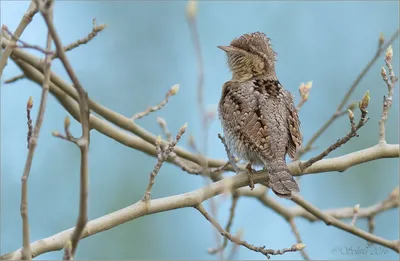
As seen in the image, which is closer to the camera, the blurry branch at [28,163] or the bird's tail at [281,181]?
the blurry branch at [28,163]

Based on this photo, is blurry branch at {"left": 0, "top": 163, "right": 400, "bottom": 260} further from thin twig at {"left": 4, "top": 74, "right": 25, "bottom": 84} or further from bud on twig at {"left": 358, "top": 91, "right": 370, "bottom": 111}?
thin twig at {"left": 4, "top": 74, "right": 25, "bottom": 84}

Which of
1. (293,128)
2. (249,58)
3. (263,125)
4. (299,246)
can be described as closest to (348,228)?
(293,128)

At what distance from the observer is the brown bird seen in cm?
345

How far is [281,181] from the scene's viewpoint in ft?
10.7

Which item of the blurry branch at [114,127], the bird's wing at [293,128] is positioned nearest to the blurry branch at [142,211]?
the bird's wing at [293,128]

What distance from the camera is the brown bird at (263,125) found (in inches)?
136

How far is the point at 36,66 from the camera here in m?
3.79

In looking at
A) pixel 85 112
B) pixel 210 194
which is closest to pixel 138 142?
pixel 210 194

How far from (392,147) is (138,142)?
1465 millimetres

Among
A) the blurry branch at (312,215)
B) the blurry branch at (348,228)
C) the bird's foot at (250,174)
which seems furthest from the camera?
the blurry branch at (312,215)

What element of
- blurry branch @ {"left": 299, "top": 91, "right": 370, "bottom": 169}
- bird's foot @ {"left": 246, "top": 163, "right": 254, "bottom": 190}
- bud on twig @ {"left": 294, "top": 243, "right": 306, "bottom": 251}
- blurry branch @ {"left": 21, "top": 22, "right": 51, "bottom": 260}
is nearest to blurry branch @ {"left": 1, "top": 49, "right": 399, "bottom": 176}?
bird's foot @ {"left": 246, "top": 163, "right": 254, "bottom": 190}

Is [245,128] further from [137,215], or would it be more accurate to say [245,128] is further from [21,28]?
[21,28]

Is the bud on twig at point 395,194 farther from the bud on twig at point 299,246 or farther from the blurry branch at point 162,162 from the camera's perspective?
→ the bud on twig at point 299,246

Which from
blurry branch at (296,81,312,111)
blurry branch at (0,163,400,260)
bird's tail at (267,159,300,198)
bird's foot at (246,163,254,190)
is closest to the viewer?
blurry branch at (0,163,400,260)
